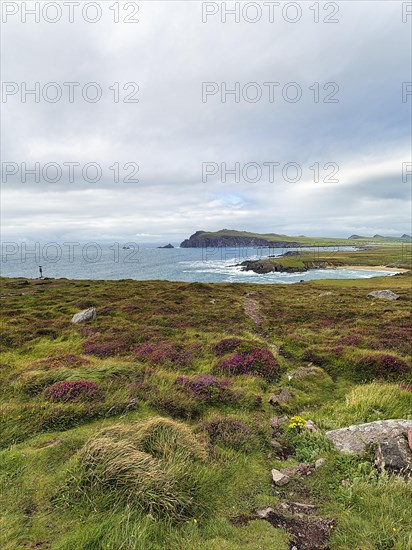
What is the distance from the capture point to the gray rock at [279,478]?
6529 millimetres

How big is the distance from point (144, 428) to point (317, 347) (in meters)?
13.9

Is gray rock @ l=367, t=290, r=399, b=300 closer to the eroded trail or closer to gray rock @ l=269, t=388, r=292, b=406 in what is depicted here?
the eroded trail

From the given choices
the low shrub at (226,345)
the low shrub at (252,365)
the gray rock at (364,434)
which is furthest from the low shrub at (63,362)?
the gray rock at (364,434)

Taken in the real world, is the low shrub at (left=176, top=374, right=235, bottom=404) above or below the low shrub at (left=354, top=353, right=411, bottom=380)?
above

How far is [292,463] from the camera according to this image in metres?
7.38

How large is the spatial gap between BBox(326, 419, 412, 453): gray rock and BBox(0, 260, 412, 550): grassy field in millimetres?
362

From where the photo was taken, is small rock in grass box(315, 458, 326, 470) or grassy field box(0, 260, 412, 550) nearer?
grassy field box(0, 260, 412, 550)

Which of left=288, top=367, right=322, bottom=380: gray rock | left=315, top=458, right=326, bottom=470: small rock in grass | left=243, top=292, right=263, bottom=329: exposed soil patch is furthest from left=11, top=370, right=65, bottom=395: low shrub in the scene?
left=243, top=292, right=263, bottom=329: exposed soil patch

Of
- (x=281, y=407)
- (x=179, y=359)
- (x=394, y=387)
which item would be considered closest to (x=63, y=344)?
(x=179, y=359)

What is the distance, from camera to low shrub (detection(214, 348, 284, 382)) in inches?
559

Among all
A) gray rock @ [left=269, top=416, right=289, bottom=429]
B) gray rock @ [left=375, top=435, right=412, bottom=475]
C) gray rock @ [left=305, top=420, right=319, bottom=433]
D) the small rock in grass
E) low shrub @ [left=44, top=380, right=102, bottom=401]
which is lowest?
gray rock @ [left=269, top=416, right=289, bottom=429]

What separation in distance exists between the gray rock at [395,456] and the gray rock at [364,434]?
18 cm

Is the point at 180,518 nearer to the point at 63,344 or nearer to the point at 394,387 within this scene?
the point at 394,387

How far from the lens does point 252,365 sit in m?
14.8
